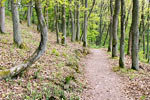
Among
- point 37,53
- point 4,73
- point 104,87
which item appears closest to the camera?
point 4,73

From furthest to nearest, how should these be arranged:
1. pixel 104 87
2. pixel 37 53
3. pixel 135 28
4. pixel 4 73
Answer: pixel 135 28
pixel 104 87
pixel 37 53
pixel 4 73

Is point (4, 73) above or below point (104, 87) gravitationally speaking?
above

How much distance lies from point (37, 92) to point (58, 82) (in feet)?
4.61

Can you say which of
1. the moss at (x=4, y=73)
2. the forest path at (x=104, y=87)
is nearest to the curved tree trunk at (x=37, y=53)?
the moss at (x=4, y=73)

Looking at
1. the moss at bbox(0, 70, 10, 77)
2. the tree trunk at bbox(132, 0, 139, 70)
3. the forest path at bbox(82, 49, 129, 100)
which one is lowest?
the forest path at bbox(82, 49, 129, 100)

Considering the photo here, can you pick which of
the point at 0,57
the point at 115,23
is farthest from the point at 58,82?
the point at 115,23

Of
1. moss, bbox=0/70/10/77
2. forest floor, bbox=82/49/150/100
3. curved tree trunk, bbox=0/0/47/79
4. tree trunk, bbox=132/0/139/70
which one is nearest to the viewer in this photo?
moss, bbox=0/70/10/77

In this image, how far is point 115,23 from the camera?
1213 centimetres

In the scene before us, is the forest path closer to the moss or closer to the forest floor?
the forest floor

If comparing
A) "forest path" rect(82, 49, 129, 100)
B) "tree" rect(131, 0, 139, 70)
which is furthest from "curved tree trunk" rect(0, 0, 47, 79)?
"tree" rect(131, 0, 139, 70)

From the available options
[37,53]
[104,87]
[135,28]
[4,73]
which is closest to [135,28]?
[135,28]

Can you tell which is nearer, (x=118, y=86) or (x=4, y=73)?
(x=4, y=73)

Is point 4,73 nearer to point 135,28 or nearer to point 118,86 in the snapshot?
point 118,86

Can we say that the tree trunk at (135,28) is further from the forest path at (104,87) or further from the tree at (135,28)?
the forest path at (104,87)
